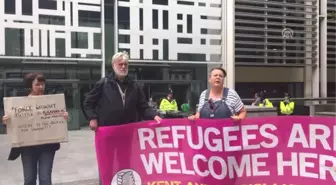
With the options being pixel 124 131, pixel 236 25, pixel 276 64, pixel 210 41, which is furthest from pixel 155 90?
pixel 124 131

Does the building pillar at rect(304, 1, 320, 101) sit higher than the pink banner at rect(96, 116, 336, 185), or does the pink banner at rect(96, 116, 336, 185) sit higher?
the building pillar at rect(304, 1, 320, 101)

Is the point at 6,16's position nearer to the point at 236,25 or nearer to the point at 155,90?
Result: the point at 155,90

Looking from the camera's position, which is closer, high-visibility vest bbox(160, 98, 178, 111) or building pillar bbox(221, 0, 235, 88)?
high-visibility vest bbox(160, 98, 178, 111)

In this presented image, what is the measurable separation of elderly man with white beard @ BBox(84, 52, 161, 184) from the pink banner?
88 millimetres

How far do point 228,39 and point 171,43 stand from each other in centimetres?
274

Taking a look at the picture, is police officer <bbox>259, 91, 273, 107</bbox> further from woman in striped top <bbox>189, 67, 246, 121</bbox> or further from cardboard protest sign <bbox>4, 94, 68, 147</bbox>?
cardboard protest sign <bbox>4, 94, 68, 147</bbox>

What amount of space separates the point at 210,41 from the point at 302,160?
15083mm

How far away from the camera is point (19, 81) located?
53.6 feet

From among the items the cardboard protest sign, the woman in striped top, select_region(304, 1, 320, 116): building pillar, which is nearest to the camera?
the woman in striped top

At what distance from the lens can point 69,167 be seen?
30.2 ft

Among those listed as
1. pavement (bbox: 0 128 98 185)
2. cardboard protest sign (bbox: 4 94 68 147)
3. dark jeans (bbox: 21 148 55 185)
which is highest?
cardboard protest sign (bbox: 4 94 68 147)

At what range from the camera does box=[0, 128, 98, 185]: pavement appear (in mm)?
7877

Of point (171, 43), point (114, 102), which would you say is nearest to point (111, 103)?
point (114, 102)

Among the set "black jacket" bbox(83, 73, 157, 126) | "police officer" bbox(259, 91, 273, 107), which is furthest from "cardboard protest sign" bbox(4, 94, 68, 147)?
"police officer" bbox(259, 91, 273, 107)
